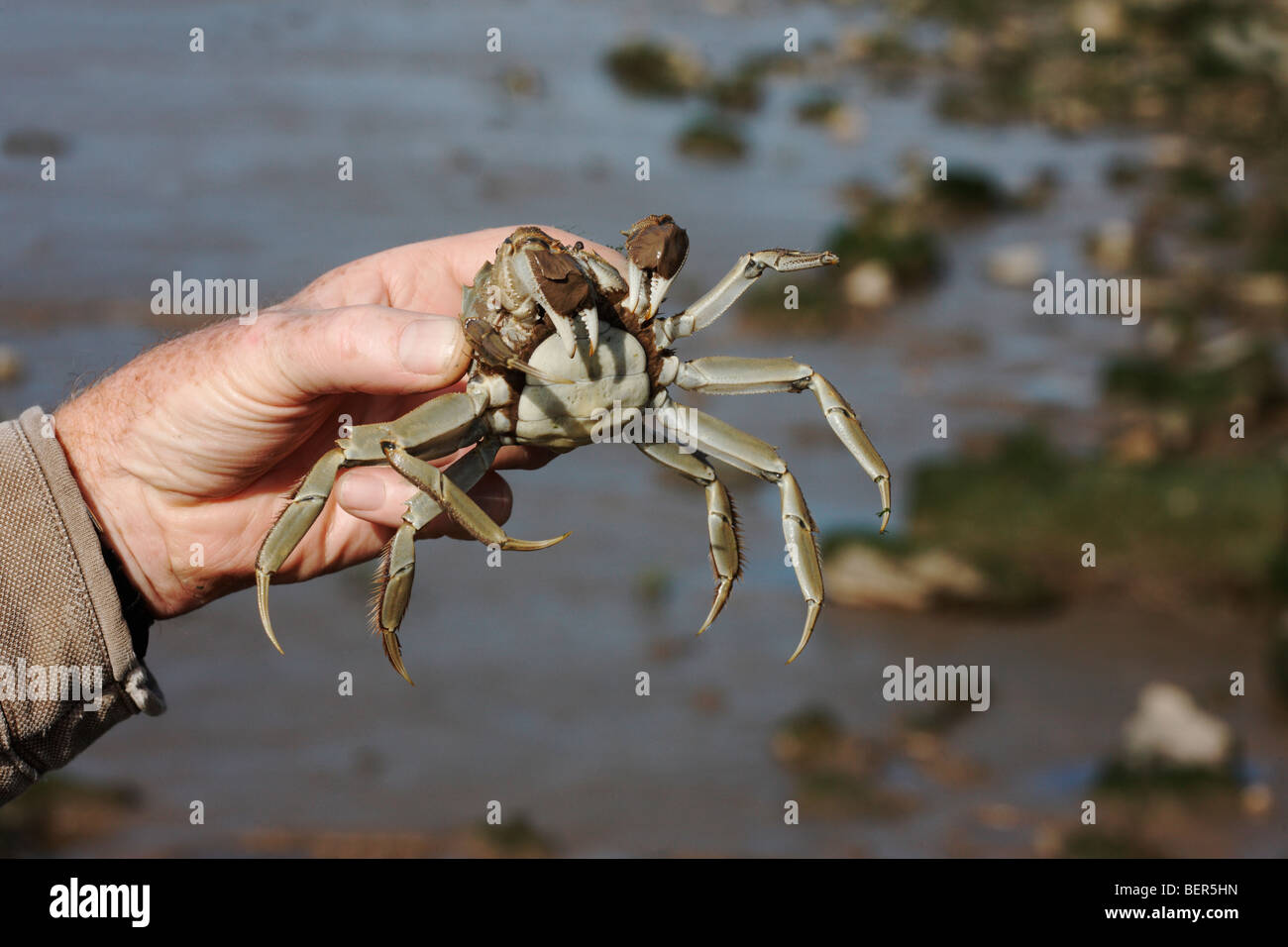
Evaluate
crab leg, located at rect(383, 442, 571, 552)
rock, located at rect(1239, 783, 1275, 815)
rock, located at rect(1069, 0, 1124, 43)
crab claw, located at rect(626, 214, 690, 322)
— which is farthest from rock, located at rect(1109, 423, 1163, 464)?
rock, located at rect(1069, 0, 1124, 43)

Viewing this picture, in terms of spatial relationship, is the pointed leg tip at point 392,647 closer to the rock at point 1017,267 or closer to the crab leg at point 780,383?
the crab leg at point 780,383

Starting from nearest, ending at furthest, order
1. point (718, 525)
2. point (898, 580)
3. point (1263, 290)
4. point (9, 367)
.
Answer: point (718, 525), point (898, 580), point (9, 367), point (1263, 290)

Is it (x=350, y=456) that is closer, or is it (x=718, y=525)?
(x=350, y=456)

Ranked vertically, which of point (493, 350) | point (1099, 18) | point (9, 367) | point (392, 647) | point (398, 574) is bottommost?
point (392, 647)

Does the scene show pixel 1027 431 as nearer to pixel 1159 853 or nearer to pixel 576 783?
pixel 1159 853

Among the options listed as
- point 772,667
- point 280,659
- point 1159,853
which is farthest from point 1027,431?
point 280,659

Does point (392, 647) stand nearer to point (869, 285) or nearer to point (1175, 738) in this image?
point (1175, 738)

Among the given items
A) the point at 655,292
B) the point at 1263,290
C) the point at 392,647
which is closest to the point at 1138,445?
the point at 1263,290
